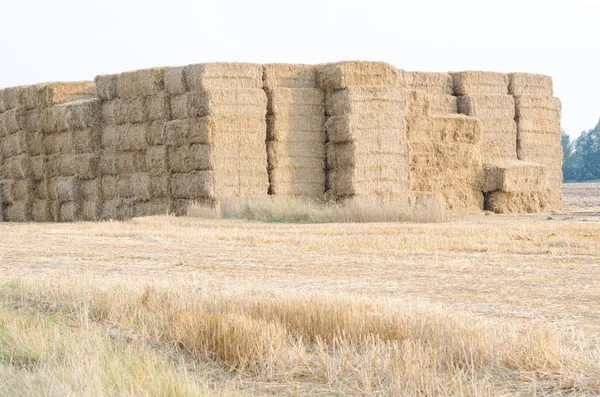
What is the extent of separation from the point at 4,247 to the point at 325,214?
963 cm

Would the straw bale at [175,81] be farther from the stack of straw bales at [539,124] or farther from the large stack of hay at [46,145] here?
the stack of straw bales at [539,124]

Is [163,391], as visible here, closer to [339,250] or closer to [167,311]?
[167,311]

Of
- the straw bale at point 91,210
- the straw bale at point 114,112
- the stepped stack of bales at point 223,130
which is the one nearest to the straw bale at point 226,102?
the stepped stack of bales at point 223,130

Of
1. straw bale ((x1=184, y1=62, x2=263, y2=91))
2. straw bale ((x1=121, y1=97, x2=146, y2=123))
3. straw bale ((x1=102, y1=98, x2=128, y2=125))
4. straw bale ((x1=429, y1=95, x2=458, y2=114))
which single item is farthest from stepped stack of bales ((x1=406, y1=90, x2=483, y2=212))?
straw bale ((x1=102, y1=98, x2=128, y2=125))

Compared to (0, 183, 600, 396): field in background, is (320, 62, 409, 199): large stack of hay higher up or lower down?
higher up

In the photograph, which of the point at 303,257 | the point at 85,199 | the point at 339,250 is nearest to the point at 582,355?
the point at 303,257

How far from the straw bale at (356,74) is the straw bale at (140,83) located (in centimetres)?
427

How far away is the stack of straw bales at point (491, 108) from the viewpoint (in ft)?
103

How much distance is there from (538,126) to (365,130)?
9.55 metres

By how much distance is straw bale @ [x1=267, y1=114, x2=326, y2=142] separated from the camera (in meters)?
25.9

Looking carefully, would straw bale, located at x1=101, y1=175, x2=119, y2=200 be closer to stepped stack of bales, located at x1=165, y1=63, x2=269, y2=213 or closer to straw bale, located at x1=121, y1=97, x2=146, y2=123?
straw bale, located at x1=121, y1=97, x2=146, y2=123

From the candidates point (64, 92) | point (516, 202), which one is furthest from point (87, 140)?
point (516, 202)

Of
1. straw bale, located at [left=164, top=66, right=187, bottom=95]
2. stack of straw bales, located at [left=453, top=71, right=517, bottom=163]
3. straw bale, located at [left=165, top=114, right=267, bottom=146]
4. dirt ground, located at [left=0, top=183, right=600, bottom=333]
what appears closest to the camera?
dirt ground, located at [left=0, top=183, right=600, bottom=333]

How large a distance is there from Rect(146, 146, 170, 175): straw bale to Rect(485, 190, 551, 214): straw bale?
974 centimetres
